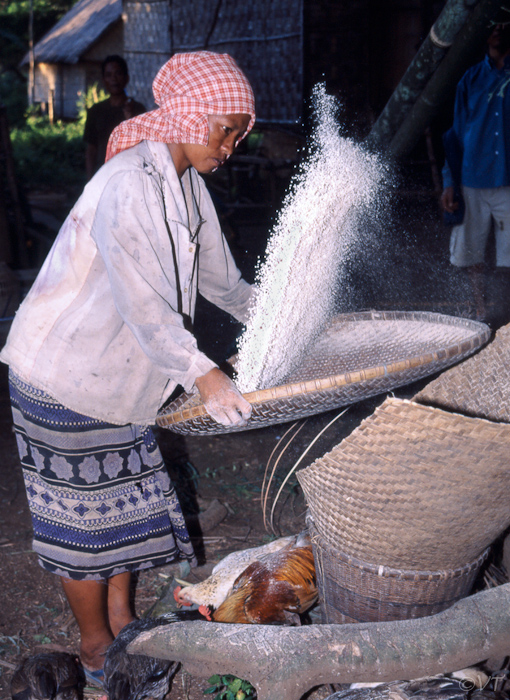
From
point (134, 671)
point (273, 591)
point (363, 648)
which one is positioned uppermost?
point (363, 648)

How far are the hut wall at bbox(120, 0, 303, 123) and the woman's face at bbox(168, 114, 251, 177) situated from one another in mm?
6851

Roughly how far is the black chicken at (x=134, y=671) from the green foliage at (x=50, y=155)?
11718mm

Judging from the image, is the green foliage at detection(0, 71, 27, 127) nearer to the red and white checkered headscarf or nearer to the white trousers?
the white trousers

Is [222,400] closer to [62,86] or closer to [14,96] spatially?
[62,86]

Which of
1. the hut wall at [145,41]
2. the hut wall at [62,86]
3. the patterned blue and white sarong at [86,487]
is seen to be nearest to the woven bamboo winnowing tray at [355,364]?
the patterned blue and white sarong at [86,487]

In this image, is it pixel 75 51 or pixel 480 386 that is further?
pixel 75 51

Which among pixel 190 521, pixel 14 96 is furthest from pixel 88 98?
pixel 190 521

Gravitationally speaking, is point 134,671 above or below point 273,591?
below

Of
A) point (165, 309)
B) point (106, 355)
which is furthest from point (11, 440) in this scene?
point (165, 309)

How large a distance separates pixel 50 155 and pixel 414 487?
613 inches

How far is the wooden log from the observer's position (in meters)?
1.83

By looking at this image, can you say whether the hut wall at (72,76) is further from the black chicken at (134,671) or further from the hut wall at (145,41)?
the black chicken at (134,671)

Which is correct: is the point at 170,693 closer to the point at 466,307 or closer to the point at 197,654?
the point at 197,654

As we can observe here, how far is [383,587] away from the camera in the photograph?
198cm
